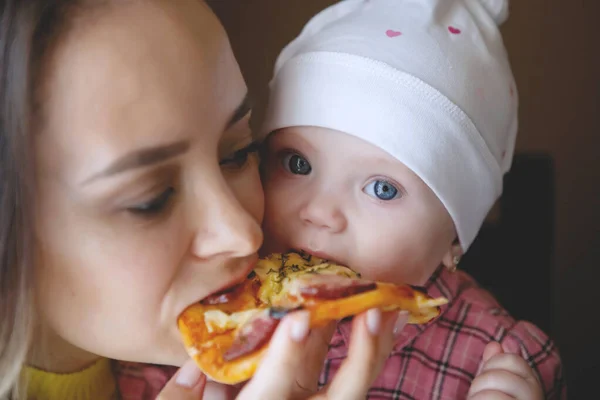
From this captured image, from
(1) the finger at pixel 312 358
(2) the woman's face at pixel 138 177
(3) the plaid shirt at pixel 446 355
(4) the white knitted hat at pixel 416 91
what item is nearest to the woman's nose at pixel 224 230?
(2) the woman's face at pixel 138 177

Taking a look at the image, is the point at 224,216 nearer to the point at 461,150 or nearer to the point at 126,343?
the point at 126,343

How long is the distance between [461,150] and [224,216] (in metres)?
0.43

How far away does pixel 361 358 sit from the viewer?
71 cm

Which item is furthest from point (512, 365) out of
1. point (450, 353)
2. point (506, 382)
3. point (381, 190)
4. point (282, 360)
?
point (282, 360)

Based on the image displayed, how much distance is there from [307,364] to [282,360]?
0.11 meters

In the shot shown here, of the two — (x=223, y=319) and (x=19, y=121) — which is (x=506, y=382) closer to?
(x=223, y=319)

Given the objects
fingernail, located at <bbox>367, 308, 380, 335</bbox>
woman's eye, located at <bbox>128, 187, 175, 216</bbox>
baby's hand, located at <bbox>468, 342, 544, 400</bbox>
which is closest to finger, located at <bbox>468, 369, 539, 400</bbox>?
baby's hand, located at <bbox>468, 342, 544, 400</bbox>

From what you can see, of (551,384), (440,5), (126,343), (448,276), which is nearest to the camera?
(126,343)

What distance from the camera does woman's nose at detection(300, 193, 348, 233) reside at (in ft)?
2.92

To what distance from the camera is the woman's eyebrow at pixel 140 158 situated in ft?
2.07

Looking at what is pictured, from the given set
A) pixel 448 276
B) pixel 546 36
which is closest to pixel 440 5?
pixel 448 276

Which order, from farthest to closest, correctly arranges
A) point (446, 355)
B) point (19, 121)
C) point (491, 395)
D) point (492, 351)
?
point (446, 355) → point (492, 351) → point (491, 395) → point (19, 121)

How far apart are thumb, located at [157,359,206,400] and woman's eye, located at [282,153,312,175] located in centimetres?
34

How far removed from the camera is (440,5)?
103 cm
